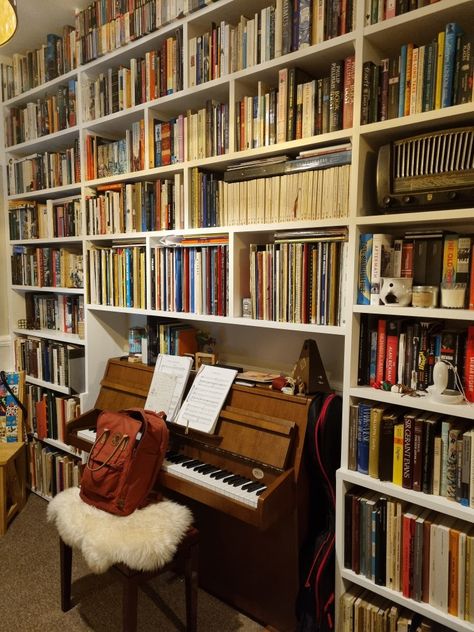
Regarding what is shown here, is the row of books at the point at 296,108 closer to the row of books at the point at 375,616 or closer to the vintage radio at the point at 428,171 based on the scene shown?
the vintage radio at the point at 428,171

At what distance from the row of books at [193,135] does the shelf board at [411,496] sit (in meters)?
1.40

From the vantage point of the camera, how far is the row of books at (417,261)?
1399 mm

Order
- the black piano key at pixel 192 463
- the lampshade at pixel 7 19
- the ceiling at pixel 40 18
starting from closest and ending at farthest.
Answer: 1. the lampshade at pixel 7 19
2. the black piano key at pixel 192 463
3. the ceiling at pixel 40 18

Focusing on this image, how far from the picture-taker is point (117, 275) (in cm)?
242

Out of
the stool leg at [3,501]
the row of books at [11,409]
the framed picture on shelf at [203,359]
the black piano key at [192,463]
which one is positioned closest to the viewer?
the black piano key at [192,463]

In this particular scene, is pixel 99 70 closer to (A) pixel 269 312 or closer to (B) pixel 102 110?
(B) pixel 102 110

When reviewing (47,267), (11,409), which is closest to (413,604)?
(11,409)

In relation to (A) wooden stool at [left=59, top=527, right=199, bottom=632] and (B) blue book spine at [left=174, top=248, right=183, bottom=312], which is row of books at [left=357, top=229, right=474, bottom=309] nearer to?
(B) blue book spine at [left=174, top=248, right=183, bottom=312]

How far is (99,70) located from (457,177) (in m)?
2.02

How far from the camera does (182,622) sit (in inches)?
75.2

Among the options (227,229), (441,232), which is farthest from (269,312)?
(441,232)

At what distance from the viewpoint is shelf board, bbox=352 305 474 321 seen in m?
1.35

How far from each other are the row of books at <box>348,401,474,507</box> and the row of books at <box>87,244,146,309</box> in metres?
1.27

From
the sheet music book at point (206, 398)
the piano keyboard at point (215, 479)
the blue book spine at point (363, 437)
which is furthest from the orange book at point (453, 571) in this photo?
the sheet music book at point (206, 398)
